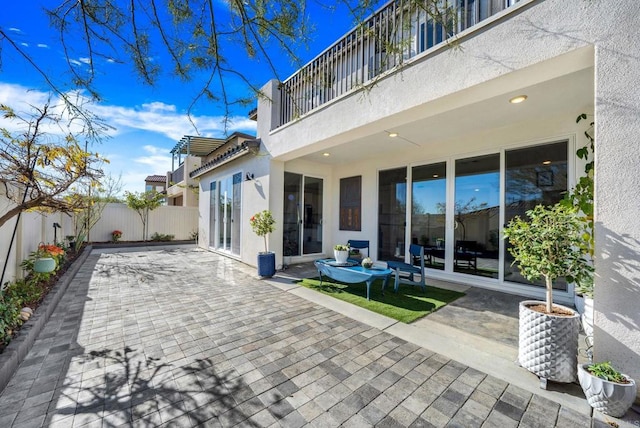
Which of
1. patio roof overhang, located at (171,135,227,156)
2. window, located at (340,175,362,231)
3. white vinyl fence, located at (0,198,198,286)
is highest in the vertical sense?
patio roof overhang, located at (171,135,227,156)

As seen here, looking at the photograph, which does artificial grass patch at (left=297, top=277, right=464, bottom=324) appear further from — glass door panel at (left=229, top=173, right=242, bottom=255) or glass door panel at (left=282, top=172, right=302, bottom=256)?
glass door panel at (left=229, top=173, right=242, bottom=255)

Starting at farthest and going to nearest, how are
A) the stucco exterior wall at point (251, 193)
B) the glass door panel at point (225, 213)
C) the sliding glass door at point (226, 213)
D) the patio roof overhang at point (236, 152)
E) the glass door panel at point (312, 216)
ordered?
the glass door panel at point (225, 213) → the sliding glass door at point (226, 213) → the glass door panel at point (312, 216) → the patio roof overhang at point (236, 152) → the stucco exterior wall at point (251, 193)

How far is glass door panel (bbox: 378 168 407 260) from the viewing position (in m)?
6.27

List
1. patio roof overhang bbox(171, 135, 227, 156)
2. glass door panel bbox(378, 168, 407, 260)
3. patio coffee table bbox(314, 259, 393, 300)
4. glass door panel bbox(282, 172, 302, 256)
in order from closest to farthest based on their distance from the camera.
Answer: patio coffee table bbox(314, 259, 393, 300)
glass door panel bbox(378, 168, 407, 260)
glass door panel bbox(282, 172, 302, 256)
patio roof overhang bbox(171, 135, 227, 156)

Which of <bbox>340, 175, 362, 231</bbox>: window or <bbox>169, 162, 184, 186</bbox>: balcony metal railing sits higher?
<bbox>169, 162, 184, 186</bbox>: balcony metal railing

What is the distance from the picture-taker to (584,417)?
1780 millimetres

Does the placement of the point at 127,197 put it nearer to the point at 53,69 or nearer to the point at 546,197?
the point at 53,69

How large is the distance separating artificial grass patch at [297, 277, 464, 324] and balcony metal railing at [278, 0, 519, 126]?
3.03 m

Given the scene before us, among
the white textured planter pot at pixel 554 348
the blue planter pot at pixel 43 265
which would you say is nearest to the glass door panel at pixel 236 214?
the blue planter pot at pixel 43 265

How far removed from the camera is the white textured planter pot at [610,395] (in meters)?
1.71

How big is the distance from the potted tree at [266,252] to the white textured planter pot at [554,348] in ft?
15.3

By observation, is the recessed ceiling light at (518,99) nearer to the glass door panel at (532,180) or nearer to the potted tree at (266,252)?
the glass door panel at (532,180)

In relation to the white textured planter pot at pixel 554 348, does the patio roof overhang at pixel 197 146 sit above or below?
above

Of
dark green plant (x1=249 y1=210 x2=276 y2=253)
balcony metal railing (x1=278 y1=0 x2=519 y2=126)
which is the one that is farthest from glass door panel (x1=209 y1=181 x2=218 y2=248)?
balcony metal railing (x1=278 y1=0 x2=519 y2=126)
